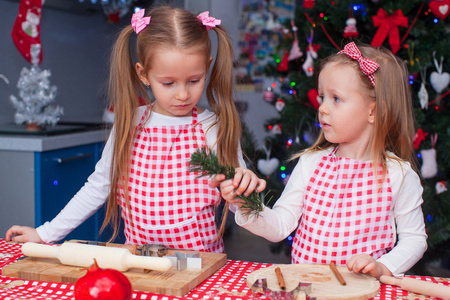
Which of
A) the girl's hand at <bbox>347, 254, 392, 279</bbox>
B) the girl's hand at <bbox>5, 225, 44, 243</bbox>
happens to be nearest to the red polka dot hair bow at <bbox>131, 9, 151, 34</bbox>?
the girl's hand at <bbox>5, 225, 44, 243</bbox>

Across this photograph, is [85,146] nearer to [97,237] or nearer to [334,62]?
[97,237]

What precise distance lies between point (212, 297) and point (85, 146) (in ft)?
6.14

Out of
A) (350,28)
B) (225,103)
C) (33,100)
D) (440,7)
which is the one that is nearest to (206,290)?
(225,103)

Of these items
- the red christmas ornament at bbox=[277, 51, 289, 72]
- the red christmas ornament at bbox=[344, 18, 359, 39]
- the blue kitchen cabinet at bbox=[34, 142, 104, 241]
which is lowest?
the blue kitchen cabinet at bbox=[34, 142, 104, 241]

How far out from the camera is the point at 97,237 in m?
2.71

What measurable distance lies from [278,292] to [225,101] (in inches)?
28.1

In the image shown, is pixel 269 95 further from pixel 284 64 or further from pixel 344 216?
pixel 344 216

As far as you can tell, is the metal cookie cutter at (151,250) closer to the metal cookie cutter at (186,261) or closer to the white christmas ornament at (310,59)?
the metal cookie cutter at (186,261)

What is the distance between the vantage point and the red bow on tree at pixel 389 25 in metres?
2.23

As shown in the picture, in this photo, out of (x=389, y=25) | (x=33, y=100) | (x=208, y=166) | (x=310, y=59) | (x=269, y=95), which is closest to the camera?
(x=208, y=166)

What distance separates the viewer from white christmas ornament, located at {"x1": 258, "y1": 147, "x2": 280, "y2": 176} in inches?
104

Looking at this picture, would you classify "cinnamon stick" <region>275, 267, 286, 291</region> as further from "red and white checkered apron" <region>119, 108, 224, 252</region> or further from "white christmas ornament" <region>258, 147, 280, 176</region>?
"white christmas ornament" <region>258, 147, 280, 176</region>

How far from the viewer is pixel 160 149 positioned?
1.44 metres

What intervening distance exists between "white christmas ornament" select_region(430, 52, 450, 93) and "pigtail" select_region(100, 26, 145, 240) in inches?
58.0
